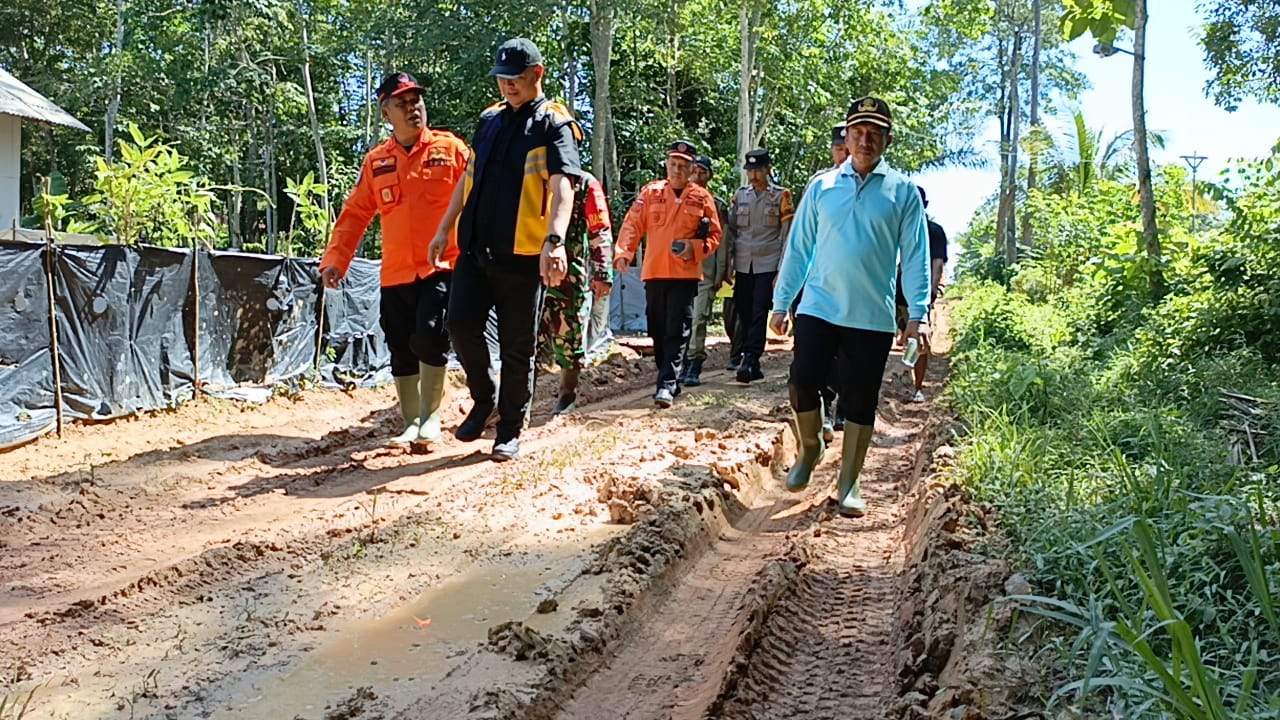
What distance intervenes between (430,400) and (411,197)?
1155mm

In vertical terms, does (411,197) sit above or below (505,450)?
above

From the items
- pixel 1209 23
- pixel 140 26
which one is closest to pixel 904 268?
pixel 1209 23

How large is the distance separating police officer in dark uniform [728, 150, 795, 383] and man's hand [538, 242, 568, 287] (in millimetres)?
4345

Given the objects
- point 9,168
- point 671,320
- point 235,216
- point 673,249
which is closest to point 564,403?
point 671,320

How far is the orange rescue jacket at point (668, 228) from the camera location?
7969 mm

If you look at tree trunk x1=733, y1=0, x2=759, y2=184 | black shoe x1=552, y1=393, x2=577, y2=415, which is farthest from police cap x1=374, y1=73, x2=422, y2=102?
tree trunk x1=733, y1=0, x2=759, y2=184

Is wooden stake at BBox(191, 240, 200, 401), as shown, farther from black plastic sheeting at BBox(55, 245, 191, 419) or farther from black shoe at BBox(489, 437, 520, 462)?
black shoe at BBox(489, 437, 520, 462)

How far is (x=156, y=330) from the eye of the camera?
25.5 feet

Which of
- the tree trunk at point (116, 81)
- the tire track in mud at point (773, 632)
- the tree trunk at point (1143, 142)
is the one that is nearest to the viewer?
the tire track in mud at point (773, 632)

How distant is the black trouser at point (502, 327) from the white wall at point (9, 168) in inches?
653

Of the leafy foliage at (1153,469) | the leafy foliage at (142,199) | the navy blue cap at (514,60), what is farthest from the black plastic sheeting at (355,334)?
the leafy foliage at (1153,469)

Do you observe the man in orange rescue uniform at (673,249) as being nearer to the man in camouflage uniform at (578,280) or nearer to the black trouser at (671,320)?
the black trouser at (671,320)

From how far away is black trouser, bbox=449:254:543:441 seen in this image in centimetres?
529

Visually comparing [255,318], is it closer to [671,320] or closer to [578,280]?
[671,320]
